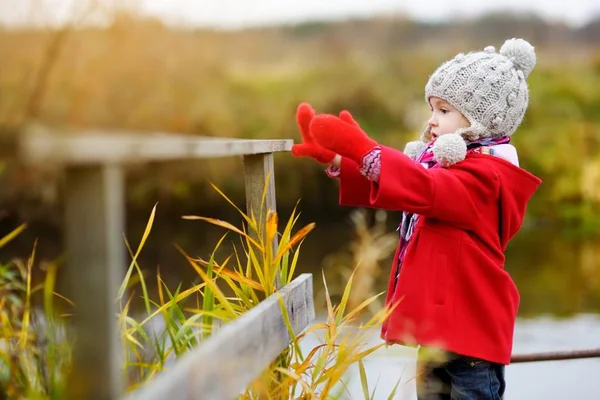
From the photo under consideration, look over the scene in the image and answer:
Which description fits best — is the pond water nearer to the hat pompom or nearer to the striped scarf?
the striped scarf

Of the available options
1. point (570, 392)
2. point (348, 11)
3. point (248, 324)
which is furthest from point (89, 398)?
point (348, 11)

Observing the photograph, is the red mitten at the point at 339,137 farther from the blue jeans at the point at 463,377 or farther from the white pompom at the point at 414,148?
the blue jeans at the point at 463,377

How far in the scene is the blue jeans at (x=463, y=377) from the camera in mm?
1879

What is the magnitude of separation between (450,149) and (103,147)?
997 mm

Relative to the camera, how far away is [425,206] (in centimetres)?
174

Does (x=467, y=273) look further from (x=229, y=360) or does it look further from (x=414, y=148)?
(x=229, y=360)

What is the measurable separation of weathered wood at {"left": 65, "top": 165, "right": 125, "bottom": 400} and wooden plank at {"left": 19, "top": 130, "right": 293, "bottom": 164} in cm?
3

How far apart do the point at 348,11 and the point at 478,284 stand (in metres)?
9.51

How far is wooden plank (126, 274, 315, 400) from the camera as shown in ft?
3.65

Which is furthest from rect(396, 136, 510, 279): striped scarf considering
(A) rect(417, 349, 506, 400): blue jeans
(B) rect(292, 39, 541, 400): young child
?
(A) rect(417, 349, 506, 400): blue jeans

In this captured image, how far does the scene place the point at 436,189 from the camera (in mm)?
1732

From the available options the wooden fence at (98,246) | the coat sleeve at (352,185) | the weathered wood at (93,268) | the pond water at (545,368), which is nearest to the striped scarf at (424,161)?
the coat sleeve at (352,185)

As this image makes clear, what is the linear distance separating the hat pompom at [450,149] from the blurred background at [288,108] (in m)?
2.93

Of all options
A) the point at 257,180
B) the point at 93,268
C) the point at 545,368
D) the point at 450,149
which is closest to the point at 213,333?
the point at 257,180
